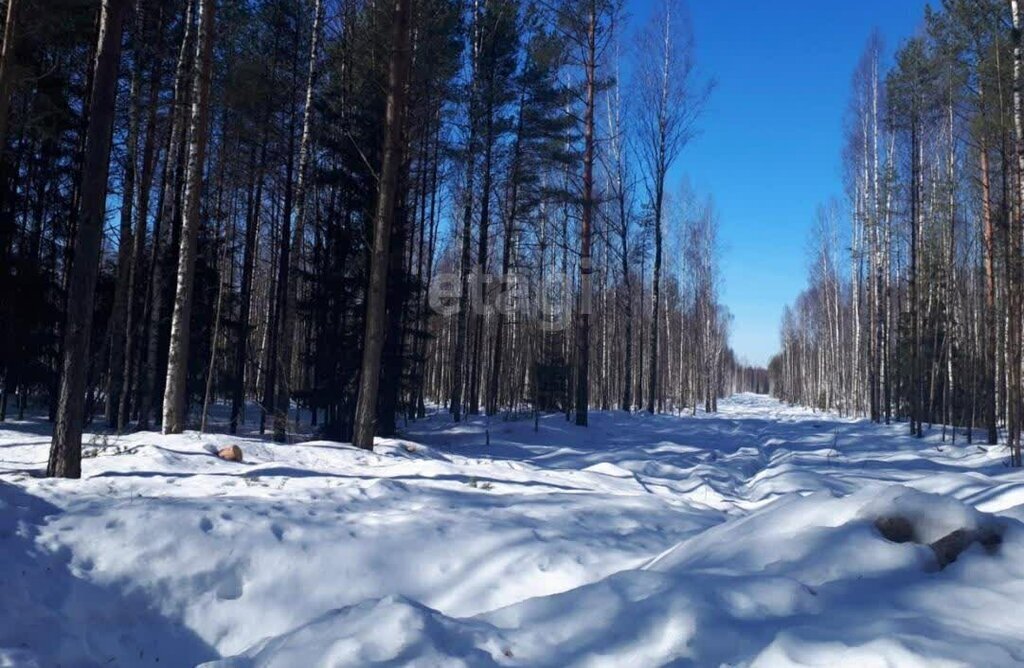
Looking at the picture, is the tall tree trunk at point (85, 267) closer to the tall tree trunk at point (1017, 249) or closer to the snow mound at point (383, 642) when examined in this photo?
the snow mound at point (383, 642)

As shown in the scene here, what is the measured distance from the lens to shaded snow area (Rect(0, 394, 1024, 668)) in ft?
10.0

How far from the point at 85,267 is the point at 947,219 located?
2599 centimetres

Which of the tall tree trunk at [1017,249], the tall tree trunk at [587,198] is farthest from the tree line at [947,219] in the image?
the tall tree trunk at [587,198]

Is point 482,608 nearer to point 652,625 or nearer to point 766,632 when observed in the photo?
point 652,625

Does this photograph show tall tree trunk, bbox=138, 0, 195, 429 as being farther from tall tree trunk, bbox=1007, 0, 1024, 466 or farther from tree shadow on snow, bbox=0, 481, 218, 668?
tall tree trunk, bbox=1007, 0, 1024, 466

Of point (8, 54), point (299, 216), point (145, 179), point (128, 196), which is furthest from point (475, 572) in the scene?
point (128, 196)

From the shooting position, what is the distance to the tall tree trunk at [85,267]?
23.6 ft

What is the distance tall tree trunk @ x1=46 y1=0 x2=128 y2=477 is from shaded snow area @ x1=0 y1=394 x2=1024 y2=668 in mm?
472

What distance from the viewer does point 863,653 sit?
2721 millimetres

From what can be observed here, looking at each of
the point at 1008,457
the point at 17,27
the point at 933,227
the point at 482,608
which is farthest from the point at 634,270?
the point at 482,608

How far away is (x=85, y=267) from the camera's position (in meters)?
7.30

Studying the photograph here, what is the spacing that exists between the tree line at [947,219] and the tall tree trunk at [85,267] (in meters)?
14.7

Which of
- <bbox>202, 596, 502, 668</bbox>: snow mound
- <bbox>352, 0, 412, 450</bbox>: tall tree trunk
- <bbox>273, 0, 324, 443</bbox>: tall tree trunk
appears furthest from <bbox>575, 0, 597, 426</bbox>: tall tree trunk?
<bbox>202, 596, 502, 668</bbox>: snow mound

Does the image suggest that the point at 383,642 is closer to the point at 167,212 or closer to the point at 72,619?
the point at 72,619
